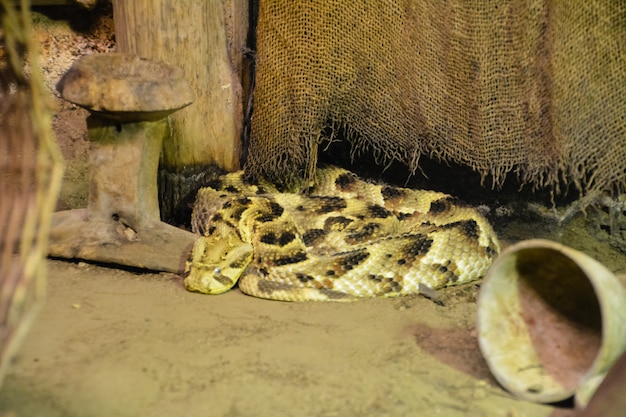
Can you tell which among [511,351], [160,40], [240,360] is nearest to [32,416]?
[240,360]

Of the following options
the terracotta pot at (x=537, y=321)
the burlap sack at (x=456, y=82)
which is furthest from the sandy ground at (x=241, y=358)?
the burlap sack at (x=456, y=82)

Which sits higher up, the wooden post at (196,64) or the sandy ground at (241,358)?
the wooden post at (196,64)

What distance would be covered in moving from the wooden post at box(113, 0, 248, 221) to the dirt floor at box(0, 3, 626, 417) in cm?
106

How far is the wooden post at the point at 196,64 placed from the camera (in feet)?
16.5

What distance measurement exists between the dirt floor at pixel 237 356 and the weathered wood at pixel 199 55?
3.83 feet

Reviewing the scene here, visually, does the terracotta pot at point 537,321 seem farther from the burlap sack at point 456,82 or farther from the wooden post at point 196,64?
the wooden post at point 196,64

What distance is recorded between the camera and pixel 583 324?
11.2 ft

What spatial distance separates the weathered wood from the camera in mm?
5031

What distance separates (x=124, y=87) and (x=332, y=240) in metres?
1.90

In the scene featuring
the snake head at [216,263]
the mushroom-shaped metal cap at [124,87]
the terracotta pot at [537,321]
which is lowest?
the snake head at [216,263]

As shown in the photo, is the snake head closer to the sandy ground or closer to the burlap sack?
the sandy ground

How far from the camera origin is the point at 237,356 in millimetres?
3625

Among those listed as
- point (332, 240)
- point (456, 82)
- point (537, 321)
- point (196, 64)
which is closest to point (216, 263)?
point (332, 240)

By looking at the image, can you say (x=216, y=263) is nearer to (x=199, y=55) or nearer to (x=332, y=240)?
(x=332, y=240)
